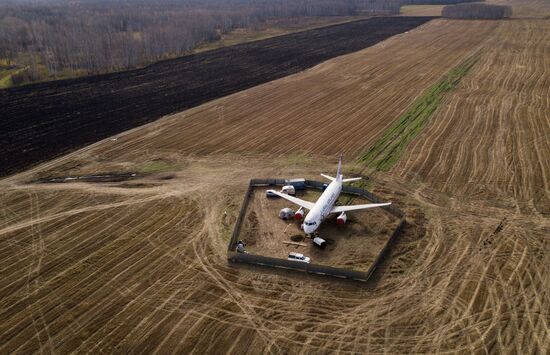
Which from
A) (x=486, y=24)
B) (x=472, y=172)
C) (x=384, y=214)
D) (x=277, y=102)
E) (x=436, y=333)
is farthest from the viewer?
(x=486, y=24)

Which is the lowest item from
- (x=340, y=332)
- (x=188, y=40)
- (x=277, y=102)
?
(x=340, y=332)

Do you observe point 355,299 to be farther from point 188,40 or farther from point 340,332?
point 188,40

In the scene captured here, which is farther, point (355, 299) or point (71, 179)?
point (71, 179)

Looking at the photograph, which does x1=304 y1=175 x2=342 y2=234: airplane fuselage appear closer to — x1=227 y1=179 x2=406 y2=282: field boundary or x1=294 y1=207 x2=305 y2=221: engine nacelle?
A: x1=294 y1=207 x2=305 y2=221: engine nacelle

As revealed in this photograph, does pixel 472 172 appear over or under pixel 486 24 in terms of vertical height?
under

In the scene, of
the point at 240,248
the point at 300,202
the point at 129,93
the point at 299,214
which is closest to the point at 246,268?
the point at 240,248

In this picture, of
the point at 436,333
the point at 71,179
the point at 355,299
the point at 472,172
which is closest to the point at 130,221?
the point at 71,179
